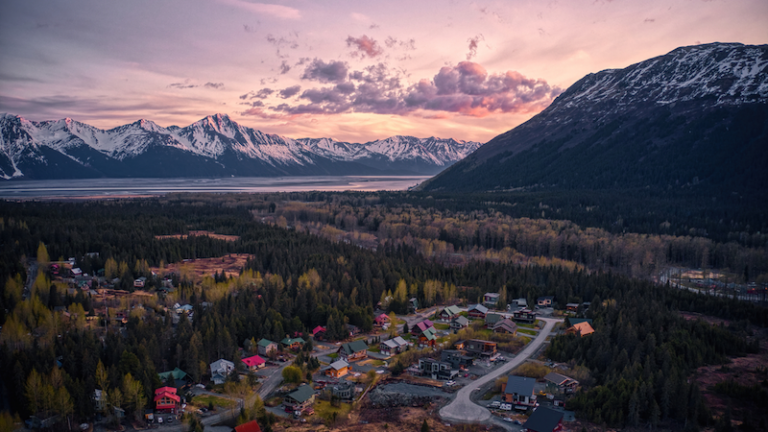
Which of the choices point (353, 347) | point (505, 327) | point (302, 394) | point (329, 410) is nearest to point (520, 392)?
point (329, 410)

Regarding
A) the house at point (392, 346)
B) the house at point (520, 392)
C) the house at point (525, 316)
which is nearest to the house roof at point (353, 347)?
the house at point (392, 346)

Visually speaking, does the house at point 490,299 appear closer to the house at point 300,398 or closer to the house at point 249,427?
the house at point 300,398

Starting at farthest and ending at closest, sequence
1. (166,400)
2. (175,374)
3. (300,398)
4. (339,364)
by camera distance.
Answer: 1. (339,364)
2. (175,374)
3. (300,398)
4. (166,400)

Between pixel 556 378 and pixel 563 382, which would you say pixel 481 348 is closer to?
pixel 556 378

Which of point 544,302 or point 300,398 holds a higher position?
point 544,302

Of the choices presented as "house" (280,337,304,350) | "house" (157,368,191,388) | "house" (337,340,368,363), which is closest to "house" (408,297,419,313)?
"house" (337,340,368,363)

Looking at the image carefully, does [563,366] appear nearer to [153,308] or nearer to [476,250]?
[153,308]

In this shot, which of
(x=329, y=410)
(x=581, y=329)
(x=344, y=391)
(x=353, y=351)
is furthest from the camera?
(x=581, y=329)
